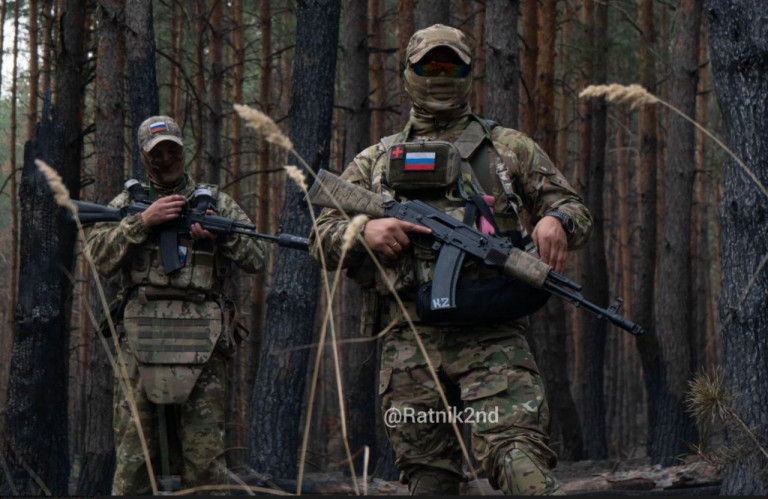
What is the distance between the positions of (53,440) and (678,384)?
615 centimetres

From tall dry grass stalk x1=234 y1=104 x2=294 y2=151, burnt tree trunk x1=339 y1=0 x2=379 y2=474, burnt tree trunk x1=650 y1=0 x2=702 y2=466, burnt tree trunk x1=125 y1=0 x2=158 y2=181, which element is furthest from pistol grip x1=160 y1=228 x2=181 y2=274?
burnt tree trunk x1=650 y1=0 x2=702 y2=466

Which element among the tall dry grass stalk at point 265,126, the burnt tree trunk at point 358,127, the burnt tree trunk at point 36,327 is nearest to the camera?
the tall dry grass stalk at point 265,126

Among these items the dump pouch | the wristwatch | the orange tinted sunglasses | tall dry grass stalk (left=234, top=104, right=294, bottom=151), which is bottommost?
the wristwatch

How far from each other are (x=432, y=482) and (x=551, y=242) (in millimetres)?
958

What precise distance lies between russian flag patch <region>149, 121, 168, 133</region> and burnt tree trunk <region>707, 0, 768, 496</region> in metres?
2.69

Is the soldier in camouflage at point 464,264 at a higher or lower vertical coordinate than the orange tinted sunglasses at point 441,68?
lower

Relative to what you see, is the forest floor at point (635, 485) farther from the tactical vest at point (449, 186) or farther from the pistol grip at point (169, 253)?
the tactical vest at point (449, 186)

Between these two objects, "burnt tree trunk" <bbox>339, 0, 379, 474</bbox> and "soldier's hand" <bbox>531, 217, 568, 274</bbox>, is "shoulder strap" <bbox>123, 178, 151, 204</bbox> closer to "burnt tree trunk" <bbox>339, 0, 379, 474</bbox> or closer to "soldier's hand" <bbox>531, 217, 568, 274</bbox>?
"soldier's hand" <bbox>531, 217, 568, 274</bbox>

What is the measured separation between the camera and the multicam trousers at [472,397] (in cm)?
364

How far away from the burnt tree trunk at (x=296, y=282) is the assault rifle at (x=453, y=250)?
3.78 m

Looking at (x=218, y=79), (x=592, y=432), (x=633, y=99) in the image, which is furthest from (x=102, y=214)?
(x=592, y=432)

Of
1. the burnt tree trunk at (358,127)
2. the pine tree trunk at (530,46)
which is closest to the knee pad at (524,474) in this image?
the burnt tree trunk at (358,127)

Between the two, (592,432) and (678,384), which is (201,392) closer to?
(678,384)

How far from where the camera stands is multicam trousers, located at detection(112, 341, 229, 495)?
201 inches
